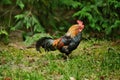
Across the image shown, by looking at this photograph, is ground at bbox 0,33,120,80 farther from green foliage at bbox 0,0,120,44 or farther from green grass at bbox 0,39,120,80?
green foliage at bbox 0,0,120,44

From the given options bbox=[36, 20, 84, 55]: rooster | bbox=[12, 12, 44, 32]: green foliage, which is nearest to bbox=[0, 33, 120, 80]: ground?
bbox=[36, 20, 84, 55]: rooster

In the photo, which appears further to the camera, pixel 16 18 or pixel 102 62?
pixel 16 18

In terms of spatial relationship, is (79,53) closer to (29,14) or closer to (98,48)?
(98,48)

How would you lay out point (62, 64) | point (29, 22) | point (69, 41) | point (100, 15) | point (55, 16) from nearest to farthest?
point (62, 64) < point (69, 41) < point (29, 22) < point (100, 15) < point (55, 16)

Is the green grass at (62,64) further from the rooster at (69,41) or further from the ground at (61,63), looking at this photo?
the rooster at (69,41)

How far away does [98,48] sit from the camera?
1000cm

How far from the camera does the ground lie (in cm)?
735

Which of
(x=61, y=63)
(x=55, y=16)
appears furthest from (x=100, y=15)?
(x=61, y=63)

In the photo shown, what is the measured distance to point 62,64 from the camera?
27.2 ft

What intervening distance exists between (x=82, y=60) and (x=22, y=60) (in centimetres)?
158

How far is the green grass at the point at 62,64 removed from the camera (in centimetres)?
735

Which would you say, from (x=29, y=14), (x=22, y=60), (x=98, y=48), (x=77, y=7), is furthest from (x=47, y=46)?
(x=77, y=7)

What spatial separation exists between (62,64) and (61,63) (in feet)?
0.30

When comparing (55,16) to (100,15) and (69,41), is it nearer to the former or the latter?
(100,15)
